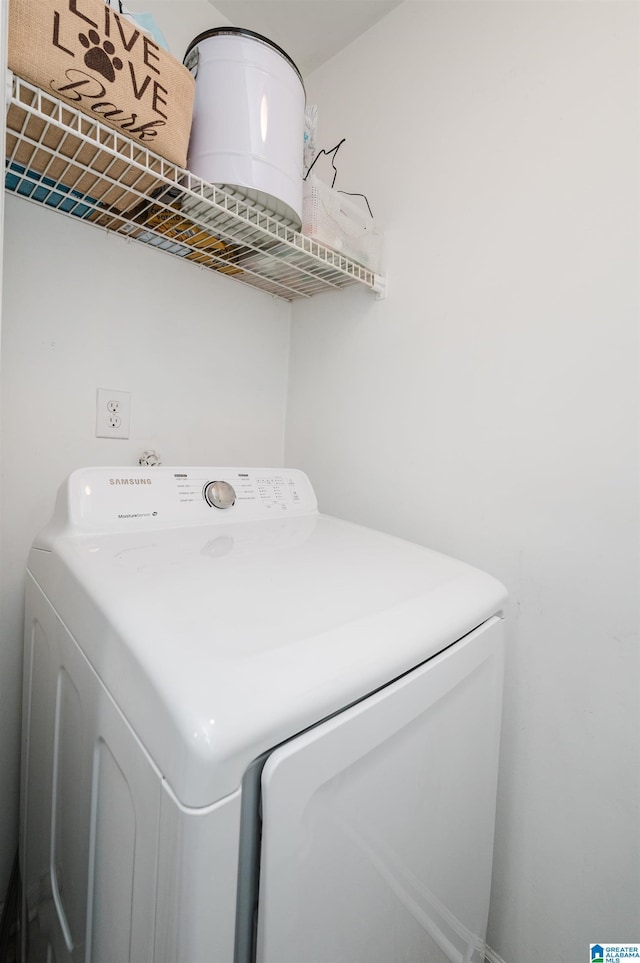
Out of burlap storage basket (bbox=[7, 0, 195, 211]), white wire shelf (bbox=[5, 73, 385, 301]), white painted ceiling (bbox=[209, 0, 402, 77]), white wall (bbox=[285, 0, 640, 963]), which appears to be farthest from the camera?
white painted ceiling (bbox=[209, 0, 402, 77])

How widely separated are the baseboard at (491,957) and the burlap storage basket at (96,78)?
6.37 feet

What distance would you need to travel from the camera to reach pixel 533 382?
41.0 inches

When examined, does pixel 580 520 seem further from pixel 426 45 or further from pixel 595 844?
pixel 426 45

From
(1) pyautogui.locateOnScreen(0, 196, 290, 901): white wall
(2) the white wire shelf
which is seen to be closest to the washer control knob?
(1) pyautogui.locateOnScreen(0, 196, 290, 901): white wall

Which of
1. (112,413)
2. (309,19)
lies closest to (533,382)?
(112,413)

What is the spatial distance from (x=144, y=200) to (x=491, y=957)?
202cm

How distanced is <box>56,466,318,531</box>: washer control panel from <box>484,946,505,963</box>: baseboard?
1180 millimetres

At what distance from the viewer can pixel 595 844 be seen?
0.94 m

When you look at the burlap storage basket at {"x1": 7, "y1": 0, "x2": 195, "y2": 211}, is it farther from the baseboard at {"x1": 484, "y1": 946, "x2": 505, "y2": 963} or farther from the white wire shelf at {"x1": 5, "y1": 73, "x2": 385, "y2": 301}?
the baseboard at {"x1": 484, "y1": 946, "x2": 505, "y2": 963}

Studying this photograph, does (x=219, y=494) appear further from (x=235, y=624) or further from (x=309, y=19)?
(x=309, y=19)

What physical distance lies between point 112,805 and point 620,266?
128 cm

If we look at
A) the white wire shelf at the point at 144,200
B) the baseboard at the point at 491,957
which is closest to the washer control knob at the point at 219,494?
the white wire shelf at the point at 144,200

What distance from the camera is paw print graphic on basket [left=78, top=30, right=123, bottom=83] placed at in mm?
727

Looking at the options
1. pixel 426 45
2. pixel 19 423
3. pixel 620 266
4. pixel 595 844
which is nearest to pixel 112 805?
pixel 19 423
